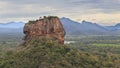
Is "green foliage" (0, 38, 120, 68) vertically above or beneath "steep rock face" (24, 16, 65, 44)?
beneath

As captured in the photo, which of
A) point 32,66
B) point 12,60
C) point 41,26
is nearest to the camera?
point 32,66

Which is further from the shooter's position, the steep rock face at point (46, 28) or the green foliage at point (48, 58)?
the steep rock face at point (46, 28)

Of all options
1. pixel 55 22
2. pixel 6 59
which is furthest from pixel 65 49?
pixel 6 59

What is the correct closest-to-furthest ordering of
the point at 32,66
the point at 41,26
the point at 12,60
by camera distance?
1. the point at 32,66
2. the point at 12,60
3. the point at 41,26

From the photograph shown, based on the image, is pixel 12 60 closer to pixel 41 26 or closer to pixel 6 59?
pixel 6 59

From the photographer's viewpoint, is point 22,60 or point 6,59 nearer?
point 22,60

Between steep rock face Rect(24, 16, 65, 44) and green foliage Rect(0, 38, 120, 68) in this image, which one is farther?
steep rock face Rect(24, 16, 65, 44)

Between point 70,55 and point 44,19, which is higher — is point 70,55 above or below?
below

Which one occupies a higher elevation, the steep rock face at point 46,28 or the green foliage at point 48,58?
the steep rock face at point 46,28
